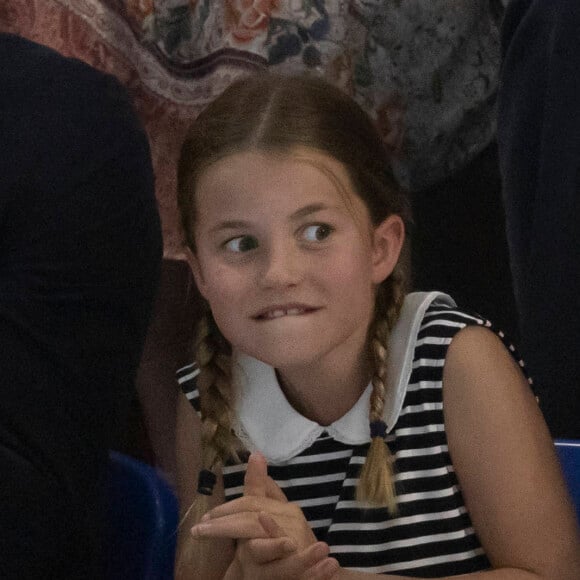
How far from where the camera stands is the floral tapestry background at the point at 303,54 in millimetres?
1369

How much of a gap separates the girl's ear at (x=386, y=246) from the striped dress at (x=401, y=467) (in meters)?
0.06

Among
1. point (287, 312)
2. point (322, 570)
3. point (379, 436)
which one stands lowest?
point (322, 570)

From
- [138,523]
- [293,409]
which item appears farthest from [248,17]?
[138,523]

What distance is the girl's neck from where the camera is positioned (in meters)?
1.06

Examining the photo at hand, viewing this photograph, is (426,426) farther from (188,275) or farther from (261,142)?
(188,275)

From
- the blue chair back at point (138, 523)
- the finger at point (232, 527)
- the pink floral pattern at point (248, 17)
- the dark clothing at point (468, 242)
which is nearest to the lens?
the finger at point (232, 527)

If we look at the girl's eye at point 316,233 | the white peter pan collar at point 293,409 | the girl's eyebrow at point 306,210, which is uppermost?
the girl's eyebrow at point 306,210

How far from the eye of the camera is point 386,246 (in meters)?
1.04

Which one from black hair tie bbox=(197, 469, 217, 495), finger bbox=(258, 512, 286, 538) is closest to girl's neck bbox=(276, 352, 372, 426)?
black hair tie bbox=(197, 469, 217, 495)

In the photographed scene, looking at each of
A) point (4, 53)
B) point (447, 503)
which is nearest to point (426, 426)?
point (447, 503)

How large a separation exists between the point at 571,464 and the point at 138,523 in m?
0.44

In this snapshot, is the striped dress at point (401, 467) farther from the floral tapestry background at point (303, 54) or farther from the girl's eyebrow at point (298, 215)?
the floral tapestry background at point (303, 54)

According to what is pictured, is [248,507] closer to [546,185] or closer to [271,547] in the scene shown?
[271,547]

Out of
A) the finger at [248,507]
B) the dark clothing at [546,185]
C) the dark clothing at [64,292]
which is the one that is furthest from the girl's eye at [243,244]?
the dark clothing at [546,185]
